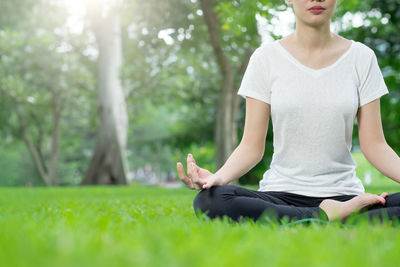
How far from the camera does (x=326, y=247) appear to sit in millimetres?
2062

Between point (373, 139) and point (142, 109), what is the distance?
30.5 meters

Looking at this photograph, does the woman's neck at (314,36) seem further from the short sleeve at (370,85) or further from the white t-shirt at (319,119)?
the short sleeve at (370,85)

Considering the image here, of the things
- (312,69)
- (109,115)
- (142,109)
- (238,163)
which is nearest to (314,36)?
(312,69)

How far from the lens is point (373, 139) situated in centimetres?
367

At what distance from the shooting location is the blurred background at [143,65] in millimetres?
12977

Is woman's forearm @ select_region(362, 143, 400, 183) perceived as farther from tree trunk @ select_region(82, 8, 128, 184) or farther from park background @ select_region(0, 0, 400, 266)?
tree trunk @ select_region(82, 8, 128, 184)

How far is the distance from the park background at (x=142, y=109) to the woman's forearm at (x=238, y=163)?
0.36m

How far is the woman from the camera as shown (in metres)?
3.58

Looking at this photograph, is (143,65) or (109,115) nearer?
(143,65)

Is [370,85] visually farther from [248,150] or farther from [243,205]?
[243,205]

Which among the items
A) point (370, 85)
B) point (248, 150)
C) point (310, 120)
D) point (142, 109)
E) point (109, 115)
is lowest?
point (142, 109)

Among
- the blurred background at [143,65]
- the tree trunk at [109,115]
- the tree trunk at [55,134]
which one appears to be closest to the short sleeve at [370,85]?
the blurred background at [143,65]

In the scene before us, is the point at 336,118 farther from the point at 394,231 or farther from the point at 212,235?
the point at 212,235

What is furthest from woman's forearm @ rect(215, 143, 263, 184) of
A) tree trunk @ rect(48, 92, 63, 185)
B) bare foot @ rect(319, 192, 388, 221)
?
tree trunk @ rect(48, 92, 63, 185)
